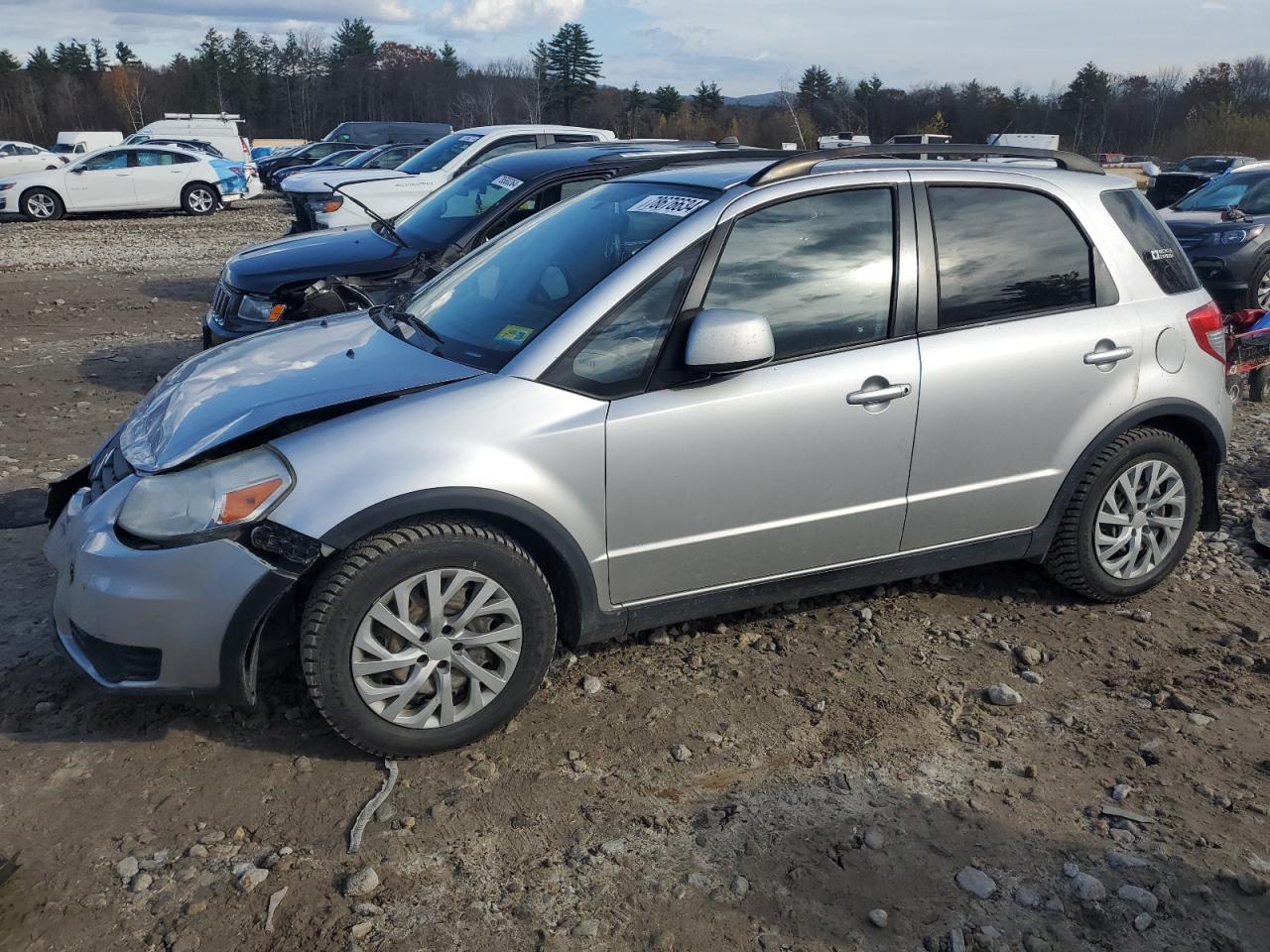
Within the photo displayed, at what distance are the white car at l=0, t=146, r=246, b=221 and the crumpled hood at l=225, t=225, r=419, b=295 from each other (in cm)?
1660

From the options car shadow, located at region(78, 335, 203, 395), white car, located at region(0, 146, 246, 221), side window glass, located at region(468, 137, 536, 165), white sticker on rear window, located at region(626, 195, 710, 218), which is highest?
side window glass, located at region(468, 137, 536, 165)

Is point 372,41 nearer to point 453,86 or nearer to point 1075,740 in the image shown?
point 453,86

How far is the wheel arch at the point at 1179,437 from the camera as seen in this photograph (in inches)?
168

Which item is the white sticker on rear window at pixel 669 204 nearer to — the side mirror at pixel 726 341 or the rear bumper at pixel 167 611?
the side mirror at pixel 726 341

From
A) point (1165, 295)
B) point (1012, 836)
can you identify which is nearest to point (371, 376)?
point (1012, 836)

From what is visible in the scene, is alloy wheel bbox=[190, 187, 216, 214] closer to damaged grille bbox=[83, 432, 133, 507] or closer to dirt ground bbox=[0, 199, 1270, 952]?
dirt ground bbox=[0, 199, 1270, 952]

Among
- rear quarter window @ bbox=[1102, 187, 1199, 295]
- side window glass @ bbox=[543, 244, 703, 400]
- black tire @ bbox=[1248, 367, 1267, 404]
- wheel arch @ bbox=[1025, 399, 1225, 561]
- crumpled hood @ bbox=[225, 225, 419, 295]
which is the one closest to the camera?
side window glass @ bbox=[543, 244, 703, 400]

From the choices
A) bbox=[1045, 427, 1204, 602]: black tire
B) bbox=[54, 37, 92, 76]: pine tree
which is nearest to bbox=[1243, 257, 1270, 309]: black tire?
bbox=[1045, 427, 1204, 602]: black tire

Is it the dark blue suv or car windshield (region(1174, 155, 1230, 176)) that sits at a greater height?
car windshield (region(1174, 155, 1230, 176))

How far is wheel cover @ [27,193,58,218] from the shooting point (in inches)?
838

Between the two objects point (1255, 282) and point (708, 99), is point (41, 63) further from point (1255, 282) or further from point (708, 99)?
point (1255, 282)

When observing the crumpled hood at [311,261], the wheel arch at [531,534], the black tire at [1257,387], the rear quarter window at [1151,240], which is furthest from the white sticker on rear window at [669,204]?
the black tire at [1257,387]

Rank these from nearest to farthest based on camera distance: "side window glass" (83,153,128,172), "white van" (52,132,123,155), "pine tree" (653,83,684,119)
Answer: "side window glass" (83,153,128,172)
"white van" (52,132,123,155)
"pine tree" (653,83,684,119)

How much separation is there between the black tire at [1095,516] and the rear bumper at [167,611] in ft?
10.0
